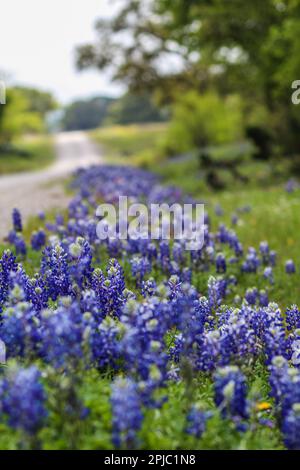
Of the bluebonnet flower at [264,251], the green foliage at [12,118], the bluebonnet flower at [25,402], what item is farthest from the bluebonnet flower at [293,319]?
the green foliage at [12,118]

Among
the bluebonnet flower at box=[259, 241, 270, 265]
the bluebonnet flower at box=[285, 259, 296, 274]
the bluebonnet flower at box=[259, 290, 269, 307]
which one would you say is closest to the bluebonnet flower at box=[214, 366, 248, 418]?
the bluebonnet flower at box=[259, 290, 269, 307]

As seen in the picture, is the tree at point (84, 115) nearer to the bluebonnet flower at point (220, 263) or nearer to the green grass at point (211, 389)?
the green grass at point (211, 389)

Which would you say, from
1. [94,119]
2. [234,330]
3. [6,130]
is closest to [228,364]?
[234,330]

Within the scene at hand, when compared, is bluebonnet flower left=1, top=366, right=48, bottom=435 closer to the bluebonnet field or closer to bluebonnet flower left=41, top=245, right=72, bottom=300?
the bluebonnet field

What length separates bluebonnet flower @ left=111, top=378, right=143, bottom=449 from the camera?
3.27 metres

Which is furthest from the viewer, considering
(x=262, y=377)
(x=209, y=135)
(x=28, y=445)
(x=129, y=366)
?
(x=209, y=135)

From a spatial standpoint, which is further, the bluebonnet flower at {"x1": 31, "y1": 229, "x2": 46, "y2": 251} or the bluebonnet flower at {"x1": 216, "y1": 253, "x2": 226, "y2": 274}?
the bluebonnet flower at {"x1": 31, "y1": 229, "x2": 46, "y2": 251}

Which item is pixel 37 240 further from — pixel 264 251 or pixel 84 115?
pixel 84 115

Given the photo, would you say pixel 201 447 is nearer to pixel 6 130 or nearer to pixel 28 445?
pixel 28 445

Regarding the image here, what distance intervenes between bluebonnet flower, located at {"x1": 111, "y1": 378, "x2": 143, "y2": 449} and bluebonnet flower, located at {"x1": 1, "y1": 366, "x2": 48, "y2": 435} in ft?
1.32

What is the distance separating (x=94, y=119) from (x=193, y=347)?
12751cm

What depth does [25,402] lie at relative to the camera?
125 inches

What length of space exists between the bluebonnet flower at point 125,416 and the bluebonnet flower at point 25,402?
401 millimetres

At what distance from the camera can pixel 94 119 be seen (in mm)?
128500
